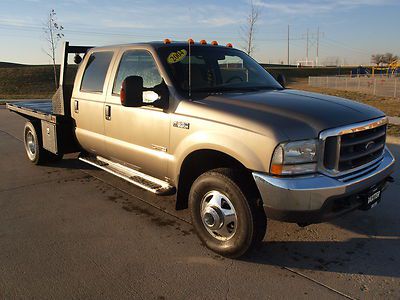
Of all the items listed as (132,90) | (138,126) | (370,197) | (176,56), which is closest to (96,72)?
(138,126)

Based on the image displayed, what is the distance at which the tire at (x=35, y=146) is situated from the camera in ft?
21.2

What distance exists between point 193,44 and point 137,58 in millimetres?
684

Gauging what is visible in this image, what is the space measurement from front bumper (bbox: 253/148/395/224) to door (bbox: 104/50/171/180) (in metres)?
1.30

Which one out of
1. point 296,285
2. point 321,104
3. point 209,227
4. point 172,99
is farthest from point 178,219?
point 321,104

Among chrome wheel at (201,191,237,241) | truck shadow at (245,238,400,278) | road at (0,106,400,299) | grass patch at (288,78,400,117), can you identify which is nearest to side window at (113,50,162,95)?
chrome wheel at (201,191,237,241)

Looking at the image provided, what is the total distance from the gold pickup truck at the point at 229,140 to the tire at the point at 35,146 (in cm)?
186

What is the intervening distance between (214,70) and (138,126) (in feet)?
3.55

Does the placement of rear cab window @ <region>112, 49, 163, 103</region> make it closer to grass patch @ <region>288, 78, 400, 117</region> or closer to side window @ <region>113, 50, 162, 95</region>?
side window @ <region>113, 50, 162, 95</region>

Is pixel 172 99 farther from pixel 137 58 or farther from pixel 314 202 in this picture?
pixel 314 202

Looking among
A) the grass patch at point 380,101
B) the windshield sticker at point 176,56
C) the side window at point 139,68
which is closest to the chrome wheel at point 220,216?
the side window at point 139,68

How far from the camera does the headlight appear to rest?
2.87 m

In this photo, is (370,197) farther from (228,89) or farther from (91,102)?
(91,102)

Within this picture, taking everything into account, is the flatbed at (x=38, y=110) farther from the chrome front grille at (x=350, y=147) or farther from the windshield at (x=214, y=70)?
the chrome front grille at (x=350, y=147)

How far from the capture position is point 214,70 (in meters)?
4.34
